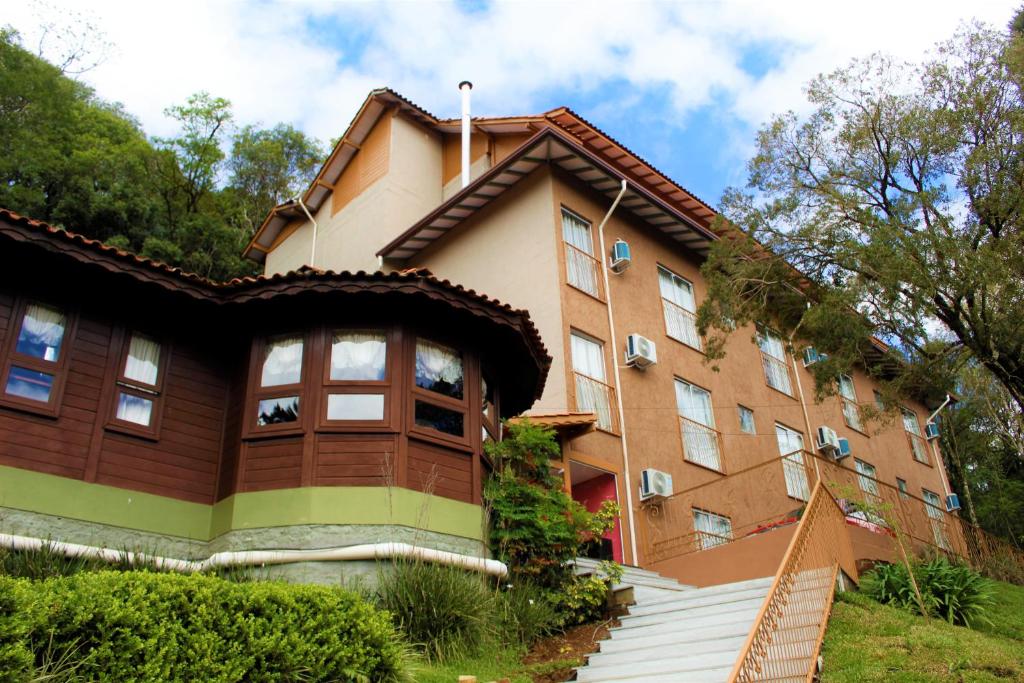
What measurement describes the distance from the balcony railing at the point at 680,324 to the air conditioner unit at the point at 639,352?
1.62 meters

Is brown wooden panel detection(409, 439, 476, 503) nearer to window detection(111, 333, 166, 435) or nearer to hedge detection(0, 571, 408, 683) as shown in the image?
hedge detection(0, 571, 408, 683)

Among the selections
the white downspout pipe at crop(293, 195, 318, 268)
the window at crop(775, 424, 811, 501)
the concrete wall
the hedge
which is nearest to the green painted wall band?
the hedge

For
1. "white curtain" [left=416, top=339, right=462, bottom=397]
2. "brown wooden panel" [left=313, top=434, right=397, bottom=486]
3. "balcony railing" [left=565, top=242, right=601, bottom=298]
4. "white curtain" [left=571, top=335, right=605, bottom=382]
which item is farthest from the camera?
"balcony railing" [left=565, top=242, right=601, bottom=298]

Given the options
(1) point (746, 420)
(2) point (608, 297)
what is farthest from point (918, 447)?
(2) point (608, 297)

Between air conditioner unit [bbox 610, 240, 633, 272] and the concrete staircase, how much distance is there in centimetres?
806

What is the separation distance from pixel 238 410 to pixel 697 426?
1051 cm

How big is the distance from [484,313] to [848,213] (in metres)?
8.48

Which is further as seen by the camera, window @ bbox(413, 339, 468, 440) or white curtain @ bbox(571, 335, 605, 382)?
white curtain @ bbox(571, 335, 605, 382)

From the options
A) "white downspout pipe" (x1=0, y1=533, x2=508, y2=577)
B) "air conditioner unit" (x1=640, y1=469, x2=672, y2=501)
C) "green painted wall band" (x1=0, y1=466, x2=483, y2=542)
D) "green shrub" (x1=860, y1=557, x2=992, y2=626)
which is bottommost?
"green shrub" (x1=860, y1=557, x2=992, y2=626)

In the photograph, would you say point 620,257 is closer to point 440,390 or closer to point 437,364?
point 437,364

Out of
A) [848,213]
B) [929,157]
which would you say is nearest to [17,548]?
[848,213]

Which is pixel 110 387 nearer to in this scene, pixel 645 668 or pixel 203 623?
pixel 203 623

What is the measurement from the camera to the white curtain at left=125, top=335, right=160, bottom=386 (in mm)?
9922

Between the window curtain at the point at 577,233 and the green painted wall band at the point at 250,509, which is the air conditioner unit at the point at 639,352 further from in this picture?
the green painted wall band at the point at 250,509
